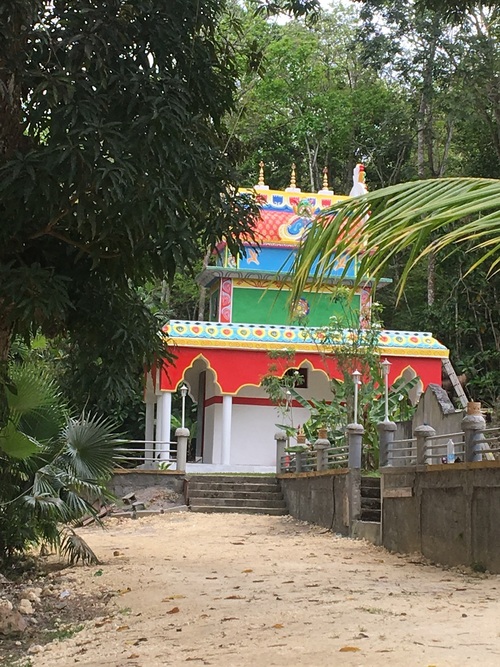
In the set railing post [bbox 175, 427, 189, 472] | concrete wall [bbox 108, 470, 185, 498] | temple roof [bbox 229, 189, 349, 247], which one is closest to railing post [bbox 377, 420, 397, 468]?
concrete wall [bbox 108, 470, 185, 498]

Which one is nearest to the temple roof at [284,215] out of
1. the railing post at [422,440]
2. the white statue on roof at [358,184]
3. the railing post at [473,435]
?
the white statue on roof at [358,184]

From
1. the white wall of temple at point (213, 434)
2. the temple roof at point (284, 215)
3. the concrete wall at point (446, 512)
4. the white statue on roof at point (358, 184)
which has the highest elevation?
the white statue on roof at point (358, 184)

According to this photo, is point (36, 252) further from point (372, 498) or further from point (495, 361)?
point (495, 361)

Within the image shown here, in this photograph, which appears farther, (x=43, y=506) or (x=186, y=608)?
(x=43, y=506)

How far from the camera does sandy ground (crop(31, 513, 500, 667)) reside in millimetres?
5902

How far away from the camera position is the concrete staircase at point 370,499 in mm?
15258

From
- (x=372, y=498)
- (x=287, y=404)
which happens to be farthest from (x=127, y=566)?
(x=287, y=404)

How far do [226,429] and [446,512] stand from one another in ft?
34.8

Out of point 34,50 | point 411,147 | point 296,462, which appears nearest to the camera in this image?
point 34,50

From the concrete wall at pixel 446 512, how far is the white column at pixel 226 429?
324 inches

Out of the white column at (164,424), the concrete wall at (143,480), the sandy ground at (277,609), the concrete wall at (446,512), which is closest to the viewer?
the sandy ground at (277,609)

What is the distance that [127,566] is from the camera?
11141 millimetres

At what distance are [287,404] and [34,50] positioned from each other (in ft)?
50.2

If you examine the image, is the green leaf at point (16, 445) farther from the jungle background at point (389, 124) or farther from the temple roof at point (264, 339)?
the temple roof at point (264, 339)
